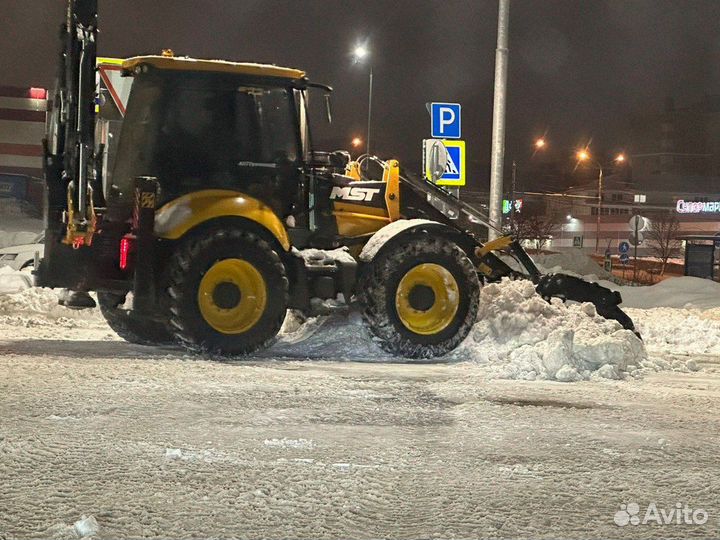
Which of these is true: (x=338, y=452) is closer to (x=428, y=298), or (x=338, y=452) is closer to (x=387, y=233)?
(x=428, y=298)

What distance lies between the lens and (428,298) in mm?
9836

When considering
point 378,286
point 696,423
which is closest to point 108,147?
point 378,286

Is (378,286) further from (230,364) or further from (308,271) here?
(230,364)

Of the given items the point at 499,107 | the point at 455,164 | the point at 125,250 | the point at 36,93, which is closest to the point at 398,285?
the point at 125,250

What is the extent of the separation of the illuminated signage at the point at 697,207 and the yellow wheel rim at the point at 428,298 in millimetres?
74982

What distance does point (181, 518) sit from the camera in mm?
4047

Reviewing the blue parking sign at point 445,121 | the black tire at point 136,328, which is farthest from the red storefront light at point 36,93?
the black tire at point 136,328

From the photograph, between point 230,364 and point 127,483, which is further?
point 230,364

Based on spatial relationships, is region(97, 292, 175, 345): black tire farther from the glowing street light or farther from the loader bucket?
the glowing street light

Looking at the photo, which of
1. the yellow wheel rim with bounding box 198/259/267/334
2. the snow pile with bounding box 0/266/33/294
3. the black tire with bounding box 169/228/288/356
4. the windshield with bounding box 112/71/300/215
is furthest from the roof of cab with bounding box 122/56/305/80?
the snow pile with bounding box 0/266/33/294

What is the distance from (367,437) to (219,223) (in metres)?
4.26

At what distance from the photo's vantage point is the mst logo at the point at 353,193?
1034 centimetres

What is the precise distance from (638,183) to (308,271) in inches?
3731

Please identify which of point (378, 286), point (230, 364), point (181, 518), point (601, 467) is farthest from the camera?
Answer: point (378, 286)
